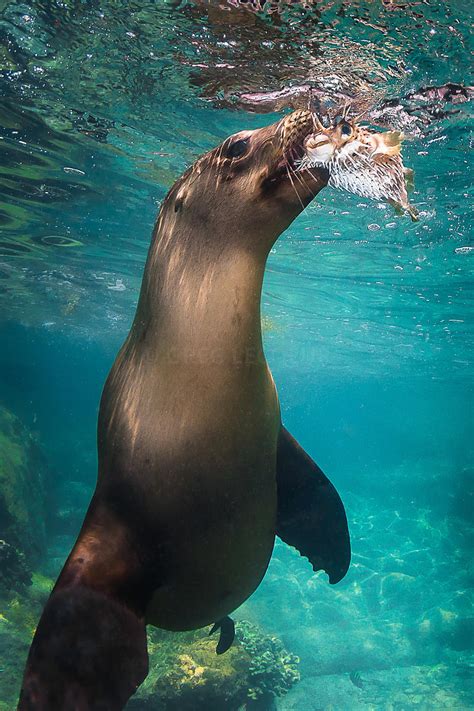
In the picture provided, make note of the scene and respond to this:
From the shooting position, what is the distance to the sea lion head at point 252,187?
1.91m

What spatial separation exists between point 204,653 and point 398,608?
34.4 feet

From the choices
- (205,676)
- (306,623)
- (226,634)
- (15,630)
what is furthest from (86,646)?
(306,623)

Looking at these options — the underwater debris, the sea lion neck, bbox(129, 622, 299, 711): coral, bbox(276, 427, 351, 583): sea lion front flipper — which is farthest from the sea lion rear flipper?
the underwater debris

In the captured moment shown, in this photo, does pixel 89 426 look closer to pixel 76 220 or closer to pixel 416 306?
pixel 76 220

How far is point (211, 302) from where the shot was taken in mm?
2113

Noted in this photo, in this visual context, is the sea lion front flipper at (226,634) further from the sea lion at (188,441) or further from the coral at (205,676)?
the coral at (205,676)

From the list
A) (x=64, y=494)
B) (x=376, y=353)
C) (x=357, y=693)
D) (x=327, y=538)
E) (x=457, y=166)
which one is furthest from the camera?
(x=376, y=353)

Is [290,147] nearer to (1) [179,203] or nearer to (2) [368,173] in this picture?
(2) [368,173]

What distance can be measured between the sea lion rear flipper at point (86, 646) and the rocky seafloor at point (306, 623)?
770 centimetres

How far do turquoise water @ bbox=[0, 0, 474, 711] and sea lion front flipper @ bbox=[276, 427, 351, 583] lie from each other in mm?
4261

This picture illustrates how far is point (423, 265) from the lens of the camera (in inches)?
567

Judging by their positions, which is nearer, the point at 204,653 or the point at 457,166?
the point at 457,166

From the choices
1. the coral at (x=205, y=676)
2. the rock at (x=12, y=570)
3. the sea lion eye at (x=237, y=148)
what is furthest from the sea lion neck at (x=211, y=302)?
the rock at (x=12, y=570)

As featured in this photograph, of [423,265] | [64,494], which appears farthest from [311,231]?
[64,494]
